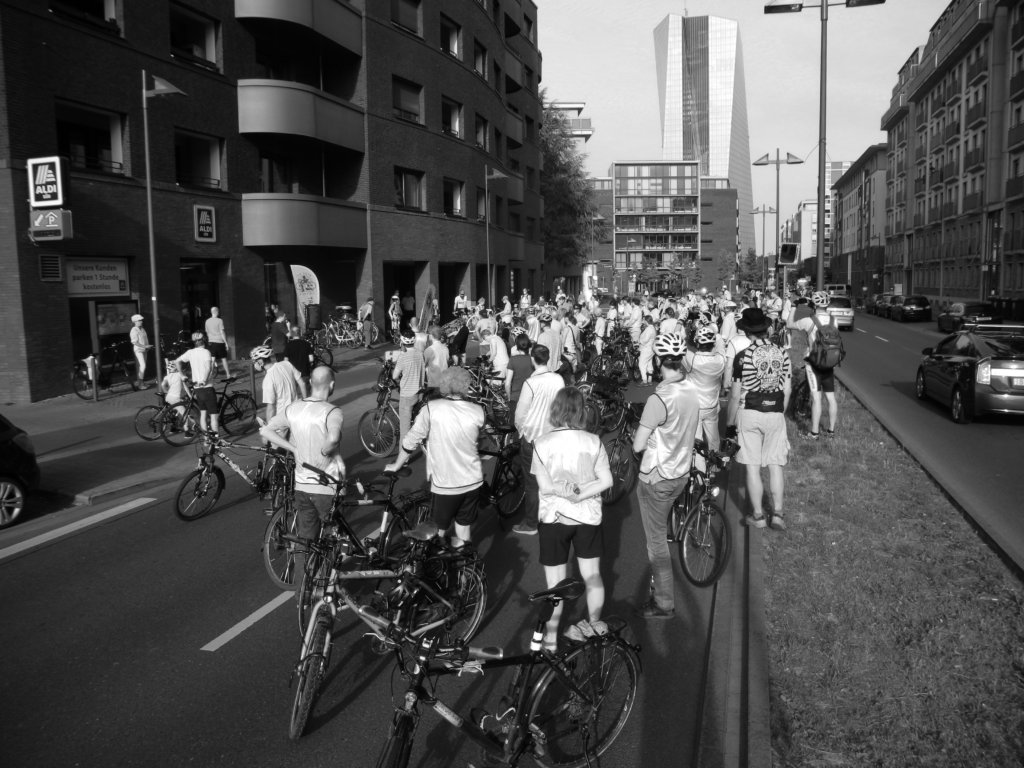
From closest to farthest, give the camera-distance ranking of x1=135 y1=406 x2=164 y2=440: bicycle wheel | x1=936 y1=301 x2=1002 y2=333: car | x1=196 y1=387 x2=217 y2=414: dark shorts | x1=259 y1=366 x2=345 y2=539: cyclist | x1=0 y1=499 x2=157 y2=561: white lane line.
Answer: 1. x1=259 y1=366 x2=345 y2=539: cyclist
2. x1=0 y1=499 x2=157 y2=561: white lane line
3. x1=196 y1=387 x2=217 y2=414: dark shorts
4. x1=135 y1=406 x2=164 y2=440: bicycle wheel
5. x1=936 y1=301 x2=1002 y2=333: car

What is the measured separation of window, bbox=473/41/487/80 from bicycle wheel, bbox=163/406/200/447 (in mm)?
29390

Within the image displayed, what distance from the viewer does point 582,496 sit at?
193 inches

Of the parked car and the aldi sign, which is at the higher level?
the aldi sign

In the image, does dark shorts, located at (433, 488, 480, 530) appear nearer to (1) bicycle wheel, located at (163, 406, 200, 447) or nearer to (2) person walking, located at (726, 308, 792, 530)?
(2) person walking, located at (726, 308, 792, 530)

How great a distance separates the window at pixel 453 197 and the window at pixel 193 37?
13186mm

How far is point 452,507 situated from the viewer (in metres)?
6.03

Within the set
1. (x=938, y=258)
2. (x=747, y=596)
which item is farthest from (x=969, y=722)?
(x=938, y=258)

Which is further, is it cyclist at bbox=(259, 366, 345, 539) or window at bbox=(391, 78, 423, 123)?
window at bbox=(391, 78, 423, 123)

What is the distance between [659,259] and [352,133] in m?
111

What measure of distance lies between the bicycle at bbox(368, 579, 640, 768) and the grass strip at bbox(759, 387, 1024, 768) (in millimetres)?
866

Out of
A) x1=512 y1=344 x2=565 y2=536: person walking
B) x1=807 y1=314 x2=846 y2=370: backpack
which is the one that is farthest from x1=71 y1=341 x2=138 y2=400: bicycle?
x1=807 y1=314 x2=846 y2=370: backpack

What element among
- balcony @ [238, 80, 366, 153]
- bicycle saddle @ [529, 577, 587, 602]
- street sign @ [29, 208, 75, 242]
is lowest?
bicycle saddle @ [529, 577, 587, 602]

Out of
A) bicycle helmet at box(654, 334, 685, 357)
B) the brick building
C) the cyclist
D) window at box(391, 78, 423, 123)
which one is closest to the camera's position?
the cyclist

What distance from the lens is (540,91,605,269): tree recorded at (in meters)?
61.4
